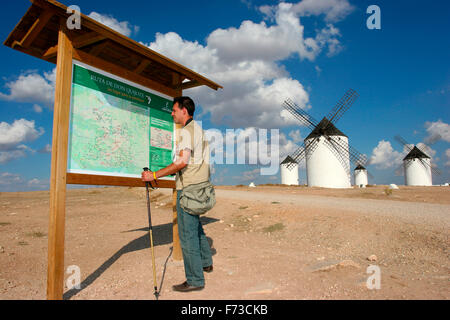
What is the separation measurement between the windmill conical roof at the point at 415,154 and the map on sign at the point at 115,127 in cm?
4841

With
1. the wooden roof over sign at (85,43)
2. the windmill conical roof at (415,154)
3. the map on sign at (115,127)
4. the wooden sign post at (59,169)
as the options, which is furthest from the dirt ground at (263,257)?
the windmill conical roof at (415,154)

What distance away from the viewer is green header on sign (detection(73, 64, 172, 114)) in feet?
12.9

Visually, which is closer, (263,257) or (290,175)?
(263,257)

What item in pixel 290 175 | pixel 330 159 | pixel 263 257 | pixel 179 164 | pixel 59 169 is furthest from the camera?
pixel 290 175

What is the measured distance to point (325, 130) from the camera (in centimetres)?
3033

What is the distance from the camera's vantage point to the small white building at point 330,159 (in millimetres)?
29859

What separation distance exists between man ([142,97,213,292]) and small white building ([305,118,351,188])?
1123 inches

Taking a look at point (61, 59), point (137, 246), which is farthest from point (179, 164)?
point (137, 246)

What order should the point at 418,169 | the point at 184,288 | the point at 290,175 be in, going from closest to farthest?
the point at 184,288, the point at 418,169, the point at 290,175

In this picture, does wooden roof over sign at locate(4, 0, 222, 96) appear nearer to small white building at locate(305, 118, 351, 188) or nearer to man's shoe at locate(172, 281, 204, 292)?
man's shoe at locate(172, 281, 204, 292)

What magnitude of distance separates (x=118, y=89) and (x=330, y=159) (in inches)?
1139

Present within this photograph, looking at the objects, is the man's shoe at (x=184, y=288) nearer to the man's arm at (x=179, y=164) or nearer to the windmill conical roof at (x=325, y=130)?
the man's arm at (x=179, y=164)

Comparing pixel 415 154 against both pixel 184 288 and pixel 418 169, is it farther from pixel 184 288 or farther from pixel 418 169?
pixel 184 288

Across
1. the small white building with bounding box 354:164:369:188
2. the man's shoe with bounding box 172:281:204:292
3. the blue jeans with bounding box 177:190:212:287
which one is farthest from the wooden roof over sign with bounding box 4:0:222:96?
the small white building with bounding box 354:164:369:188
